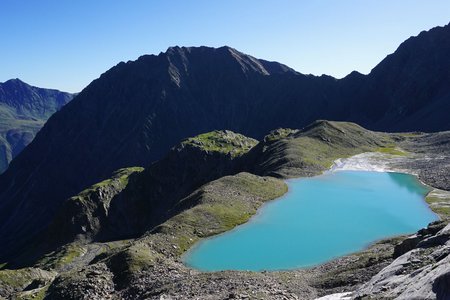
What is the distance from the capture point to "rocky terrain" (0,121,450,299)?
3584 cm

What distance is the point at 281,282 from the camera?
130 ft

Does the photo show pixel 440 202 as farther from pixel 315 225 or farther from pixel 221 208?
pixel 221 208

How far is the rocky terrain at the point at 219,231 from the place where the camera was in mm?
35844

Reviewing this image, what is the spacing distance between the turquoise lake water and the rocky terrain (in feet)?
9.38

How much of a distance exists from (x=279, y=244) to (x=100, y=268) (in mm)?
23276

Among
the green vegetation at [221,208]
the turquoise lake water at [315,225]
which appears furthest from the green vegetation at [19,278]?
the turquoise lake water at [315,225]

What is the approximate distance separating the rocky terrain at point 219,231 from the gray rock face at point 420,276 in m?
0.09

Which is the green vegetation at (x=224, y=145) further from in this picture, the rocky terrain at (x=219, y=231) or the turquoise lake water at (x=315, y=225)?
the turquoise lake water at (x=315, y=225)

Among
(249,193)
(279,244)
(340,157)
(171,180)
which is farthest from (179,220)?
(171,180)

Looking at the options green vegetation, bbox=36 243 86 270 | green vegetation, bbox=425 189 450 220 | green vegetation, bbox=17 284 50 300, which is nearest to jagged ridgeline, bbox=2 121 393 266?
green vegetation, bbox=36 243 86 270

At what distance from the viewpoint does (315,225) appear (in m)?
66.9

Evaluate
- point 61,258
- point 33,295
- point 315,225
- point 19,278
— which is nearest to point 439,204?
point 315,225

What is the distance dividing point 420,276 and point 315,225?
43.8 meters

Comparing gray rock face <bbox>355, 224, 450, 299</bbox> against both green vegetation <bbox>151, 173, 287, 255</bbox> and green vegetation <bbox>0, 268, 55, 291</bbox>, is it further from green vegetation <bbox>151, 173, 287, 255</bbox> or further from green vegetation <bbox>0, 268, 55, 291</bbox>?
green vegetation <bbox>0, 268, 55, 291</bbox>
